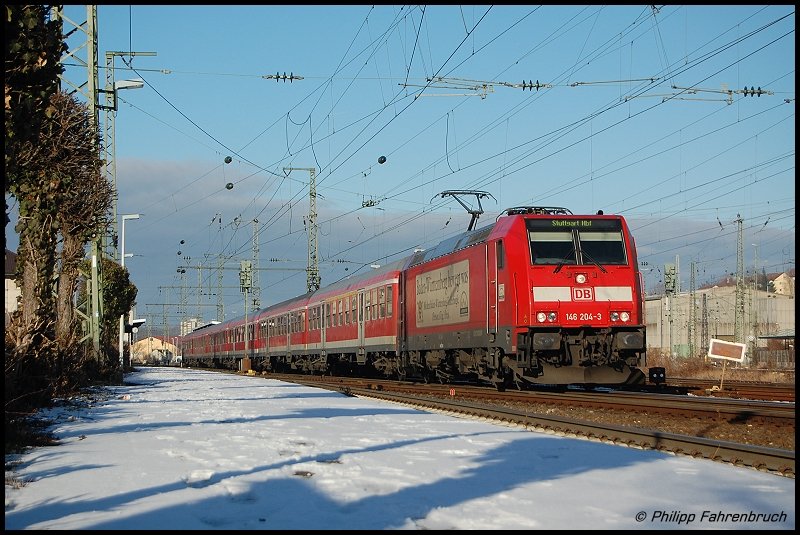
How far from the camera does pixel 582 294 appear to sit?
60.7 feet

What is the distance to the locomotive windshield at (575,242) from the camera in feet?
61.2

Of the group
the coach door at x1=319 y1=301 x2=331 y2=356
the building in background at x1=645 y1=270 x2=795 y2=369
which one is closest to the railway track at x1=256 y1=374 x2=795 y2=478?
the coach door at x1=319 y1=301 x2=331 y2=356

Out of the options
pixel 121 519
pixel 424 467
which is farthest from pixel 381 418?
pixel 121 519

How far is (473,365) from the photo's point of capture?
70.4 feet

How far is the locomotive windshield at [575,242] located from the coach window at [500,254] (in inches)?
24.7

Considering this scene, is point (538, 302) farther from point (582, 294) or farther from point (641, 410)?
point (641, 410)

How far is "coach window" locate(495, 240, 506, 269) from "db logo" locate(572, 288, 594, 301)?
1566 millimetres

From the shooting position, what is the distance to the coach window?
1886 centimetres

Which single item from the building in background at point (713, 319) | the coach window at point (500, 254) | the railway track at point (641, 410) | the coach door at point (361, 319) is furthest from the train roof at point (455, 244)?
the building in background at point (713, 319)

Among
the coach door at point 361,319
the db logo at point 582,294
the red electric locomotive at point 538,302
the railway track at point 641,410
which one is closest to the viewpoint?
the railway track at point 641,410

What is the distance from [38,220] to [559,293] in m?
10.9

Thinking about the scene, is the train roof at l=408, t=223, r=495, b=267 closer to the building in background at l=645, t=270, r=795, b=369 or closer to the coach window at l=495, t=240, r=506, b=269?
the coach window at l=495, t=240, r=506, b=269

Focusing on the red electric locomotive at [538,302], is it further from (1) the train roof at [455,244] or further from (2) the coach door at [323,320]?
(2) the coach door at [323,320]

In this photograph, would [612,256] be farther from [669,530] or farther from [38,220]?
[669,530]
